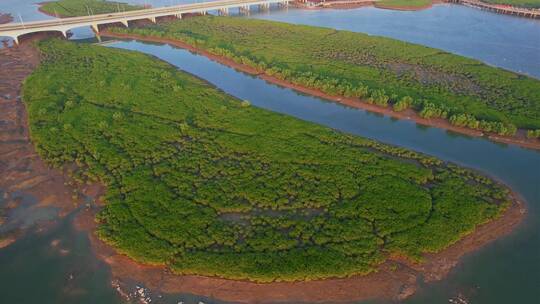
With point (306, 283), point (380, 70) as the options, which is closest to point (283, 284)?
point (306, 283)

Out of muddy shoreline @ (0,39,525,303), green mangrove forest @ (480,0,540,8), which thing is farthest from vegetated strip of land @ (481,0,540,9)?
muddy shoreline @ (0,39,525,303)

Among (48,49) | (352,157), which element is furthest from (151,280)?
(48,49)

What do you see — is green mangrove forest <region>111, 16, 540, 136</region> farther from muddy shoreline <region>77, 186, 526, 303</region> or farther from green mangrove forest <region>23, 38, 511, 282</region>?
muddy shoreline <region>77, 186, 526, 303</region>

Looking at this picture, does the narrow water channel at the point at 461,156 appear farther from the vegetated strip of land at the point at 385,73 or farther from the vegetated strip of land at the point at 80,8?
the vegetated strip of land at the point at 80,8

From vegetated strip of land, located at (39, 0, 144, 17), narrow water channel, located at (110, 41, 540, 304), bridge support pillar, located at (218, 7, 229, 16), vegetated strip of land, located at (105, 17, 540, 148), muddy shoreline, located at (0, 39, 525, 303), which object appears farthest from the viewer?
bridge support pillar, located at (218, 7, 229, 16)

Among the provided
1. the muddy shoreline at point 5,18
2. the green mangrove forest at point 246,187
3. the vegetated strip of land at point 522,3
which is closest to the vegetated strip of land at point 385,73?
the green mangrove forest at point 246,187

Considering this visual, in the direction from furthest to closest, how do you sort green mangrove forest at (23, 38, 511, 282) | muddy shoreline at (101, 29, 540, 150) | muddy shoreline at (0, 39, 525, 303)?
1. muddy shoreline at (101, 29, 540, 150)
2. green mangrove forest at (23, 38, 511, 282)
3. muddy shoreline at (0, 39, 525, 303)

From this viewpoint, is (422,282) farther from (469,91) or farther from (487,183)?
(469,91)
